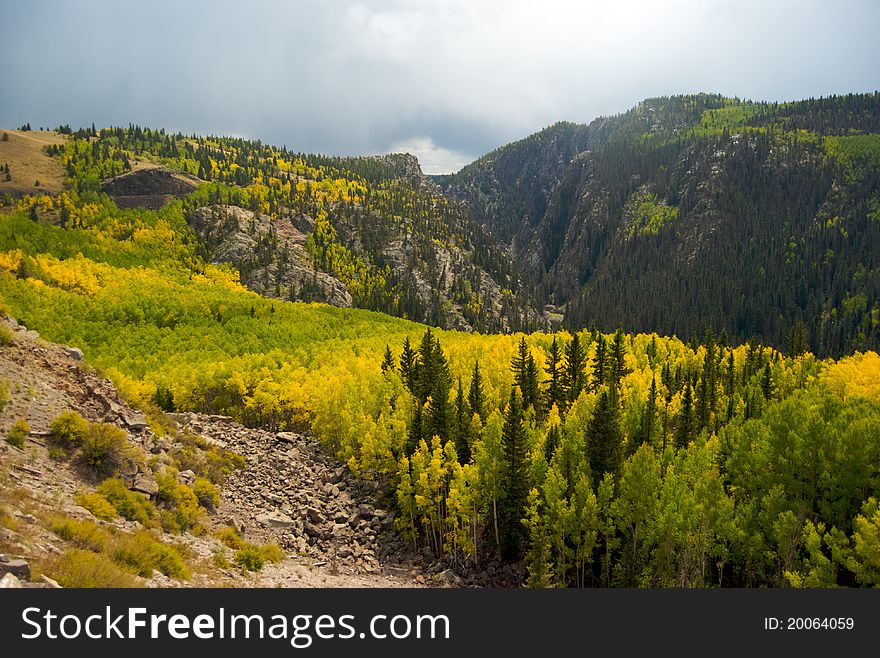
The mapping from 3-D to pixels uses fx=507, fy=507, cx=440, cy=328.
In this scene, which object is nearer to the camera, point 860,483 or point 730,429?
point 860,483

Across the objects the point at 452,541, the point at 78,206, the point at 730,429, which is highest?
the point at 78,206

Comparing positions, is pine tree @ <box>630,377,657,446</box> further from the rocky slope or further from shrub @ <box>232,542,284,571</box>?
shrub @ <box>232,542,284,571</box>

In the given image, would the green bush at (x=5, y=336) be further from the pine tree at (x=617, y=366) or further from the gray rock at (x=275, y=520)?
the pine tree at (x=617, y=366)

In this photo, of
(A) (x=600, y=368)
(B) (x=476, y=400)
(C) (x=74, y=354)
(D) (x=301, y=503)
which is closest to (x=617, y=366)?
(A) (x=600, y=368)

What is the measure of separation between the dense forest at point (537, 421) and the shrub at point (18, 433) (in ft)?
61.5

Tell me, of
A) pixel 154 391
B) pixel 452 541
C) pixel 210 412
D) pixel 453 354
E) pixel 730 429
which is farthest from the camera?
pixel 453 354

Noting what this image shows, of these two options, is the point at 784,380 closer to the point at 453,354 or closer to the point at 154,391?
the point at 453,354

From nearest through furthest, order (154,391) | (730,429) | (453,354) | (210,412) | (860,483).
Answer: (860,483) → (730,429) → (154,391) → (210,412) → (453,354)

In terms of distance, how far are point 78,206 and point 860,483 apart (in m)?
234

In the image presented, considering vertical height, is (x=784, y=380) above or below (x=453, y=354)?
below

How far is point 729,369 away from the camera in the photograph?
335ft

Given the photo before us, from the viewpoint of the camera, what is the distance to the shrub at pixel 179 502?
29.4 metres

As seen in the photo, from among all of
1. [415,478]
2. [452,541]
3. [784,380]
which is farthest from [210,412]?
[784,380]

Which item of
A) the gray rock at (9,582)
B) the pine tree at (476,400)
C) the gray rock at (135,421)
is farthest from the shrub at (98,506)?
the pine tree at (476,400)
